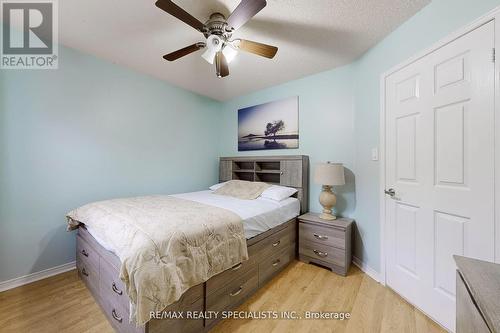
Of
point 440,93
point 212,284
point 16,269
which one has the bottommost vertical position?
point 16,269

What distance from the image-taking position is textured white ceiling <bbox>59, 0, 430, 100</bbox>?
5.01 ft

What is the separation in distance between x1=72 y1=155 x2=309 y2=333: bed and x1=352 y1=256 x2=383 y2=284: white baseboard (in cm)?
73

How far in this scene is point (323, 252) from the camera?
7.23ft

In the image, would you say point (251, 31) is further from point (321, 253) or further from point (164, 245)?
point (321, 253)

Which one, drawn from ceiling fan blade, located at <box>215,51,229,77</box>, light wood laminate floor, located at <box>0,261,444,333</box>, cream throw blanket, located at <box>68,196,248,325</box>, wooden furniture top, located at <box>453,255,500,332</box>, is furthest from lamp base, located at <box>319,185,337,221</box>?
ceiling fan blade, located at <box>215,51,229,77</box>

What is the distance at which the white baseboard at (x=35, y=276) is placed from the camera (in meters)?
1.79

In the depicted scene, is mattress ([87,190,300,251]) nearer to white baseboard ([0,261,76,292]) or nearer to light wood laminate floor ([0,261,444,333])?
light wood laminate floor ([0,261,444,333])

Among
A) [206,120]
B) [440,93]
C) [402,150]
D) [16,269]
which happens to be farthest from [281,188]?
[16,269]

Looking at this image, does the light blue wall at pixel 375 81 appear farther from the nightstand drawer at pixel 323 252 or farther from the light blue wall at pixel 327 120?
the nightstand drawer at pixel 323 252

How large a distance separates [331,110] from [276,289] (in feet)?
7.35

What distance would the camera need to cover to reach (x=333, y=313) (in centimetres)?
154

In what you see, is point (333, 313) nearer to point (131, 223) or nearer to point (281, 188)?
point (281, 188)

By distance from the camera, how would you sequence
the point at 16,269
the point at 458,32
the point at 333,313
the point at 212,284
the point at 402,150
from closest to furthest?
the point at 458,32 < the point at 212,284 < the point at 333,313 < the point at 402,150 < the point at 16,269

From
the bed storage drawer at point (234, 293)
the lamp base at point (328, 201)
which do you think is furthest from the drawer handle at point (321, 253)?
the bed storage drawer at point (234, 293)
